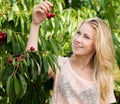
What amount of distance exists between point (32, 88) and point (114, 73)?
0.69m

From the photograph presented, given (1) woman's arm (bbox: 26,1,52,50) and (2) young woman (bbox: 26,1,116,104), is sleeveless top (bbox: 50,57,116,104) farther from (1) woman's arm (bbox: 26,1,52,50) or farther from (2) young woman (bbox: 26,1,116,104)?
(1) woman's arm (bbox: 26,1,52,50)

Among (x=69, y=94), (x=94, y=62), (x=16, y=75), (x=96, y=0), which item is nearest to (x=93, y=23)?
(x=94, y=62)

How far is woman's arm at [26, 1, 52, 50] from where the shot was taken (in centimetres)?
292

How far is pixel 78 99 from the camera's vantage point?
129 inches

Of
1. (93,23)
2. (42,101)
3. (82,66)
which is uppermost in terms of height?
(93,23)

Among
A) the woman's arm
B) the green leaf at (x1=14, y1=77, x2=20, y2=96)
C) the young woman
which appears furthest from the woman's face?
the green leaf at (x1=14, y1=77, x2=20, y2=96)

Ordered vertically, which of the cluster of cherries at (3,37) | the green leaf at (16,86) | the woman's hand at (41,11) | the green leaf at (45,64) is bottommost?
the green leaf at (16,86)

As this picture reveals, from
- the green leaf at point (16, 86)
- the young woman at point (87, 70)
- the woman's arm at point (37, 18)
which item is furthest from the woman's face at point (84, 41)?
the green leaf at point (16, 86)

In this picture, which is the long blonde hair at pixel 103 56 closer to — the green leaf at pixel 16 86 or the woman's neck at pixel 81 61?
the woman's neck at pixel 81 61

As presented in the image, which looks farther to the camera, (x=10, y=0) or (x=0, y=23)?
(x=10, y=0)

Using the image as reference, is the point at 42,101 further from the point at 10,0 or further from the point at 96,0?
the point at 96,0

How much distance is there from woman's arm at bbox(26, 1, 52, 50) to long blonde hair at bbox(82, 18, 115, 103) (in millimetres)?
415

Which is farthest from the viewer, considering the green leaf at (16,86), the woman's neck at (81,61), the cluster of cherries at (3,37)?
the woman's neck at (81,61)

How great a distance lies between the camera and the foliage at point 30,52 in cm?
284
